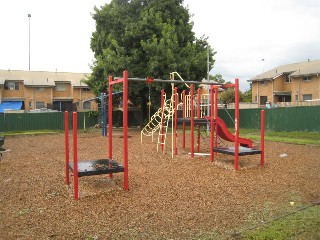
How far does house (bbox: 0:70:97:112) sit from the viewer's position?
43.3m

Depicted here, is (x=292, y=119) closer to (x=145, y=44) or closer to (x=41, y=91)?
(x=145, y=44)

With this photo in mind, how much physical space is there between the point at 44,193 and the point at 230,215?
3.90m

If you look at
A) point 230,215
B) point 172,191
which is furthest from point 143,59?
point 230,215

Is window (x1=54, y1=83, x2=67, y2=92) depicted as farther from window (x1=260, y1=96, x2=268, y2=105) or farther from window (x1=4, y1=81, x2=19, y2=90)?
window (x1=260, y1=96, x2=268, y2=105)

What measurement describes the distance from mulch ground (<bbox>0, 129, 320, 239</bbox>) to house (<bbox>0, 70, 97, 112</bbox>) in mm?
36302

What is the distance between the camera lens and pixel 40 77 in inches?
1833

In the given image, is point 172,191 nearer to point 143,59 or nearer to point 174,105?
point 174,105

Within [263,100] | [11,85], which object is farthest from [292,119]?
[11,85]

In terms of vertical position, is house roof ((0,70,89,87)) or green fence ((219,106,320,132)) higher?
house roof ((0,70,89,87))

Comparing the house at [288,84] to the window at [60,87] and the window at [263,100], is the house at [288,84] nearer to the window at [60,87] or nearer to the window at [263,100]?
the window at [263,100]

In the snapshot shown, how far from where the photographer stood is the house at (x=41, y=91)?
43312 millimetres

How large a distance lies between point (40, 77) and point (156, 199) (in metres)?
44.3

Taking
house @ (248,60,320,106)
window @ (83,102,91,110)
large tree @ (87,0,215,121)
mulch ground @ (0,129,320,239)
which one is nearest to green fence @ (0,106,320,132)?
large tree @ (87,0,215,121)

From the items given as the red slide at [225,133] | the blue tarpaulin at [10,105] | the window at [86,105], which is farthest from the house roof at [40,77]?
the red slide at [225,133]
